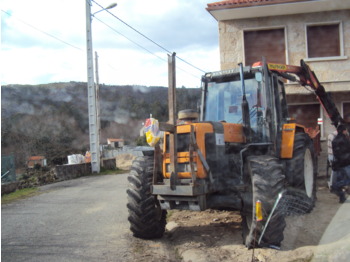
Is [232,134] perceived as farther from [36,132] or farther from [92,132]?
[36,132]

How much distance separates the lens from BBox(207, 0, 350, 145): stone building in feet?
39.9

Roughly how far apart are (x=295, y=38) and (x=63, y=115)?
3857 cm

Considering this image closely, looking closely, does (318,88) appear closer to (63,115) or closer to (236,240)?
(236,240)

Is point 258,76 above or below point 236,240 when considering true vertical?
above

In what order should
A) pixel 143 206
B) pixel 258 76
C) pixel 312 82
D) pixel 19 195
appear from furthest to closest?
pixel 19 195
pixel 312 82
pixel 258 76
pixel 143 206

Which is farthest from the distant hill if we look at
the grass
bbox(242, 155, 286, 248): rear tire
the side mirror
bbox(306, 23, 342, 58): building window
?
bbox(242, 155, 286, 248): rear tire

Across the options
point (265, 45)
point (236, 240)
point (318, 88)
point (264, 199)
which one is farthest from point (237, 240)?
point (265, 45)

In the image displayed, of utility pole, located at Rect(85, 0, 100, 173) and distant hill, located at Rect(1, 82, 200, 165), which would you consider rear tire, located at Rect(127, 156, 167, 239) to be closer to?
utility pole, located at Rect(85, 0, 100, 173)

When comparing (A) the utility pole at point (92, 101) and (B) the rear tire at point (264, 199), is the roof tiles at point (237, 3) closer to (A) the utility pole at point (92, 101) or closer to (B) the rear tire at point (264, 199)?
(A) the utility pole at point (92, 101)

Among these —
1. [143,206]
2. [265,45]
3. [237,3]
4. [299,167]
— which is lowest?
[143,206]

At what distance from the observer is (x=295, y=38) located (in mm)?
12477

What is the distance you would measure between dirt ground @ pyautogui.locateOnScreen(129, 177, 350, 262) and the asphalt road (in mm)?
535

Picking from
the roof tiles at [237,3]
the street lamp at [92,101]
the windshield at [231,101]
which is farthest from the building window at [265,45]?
the street lamp at [92,101]

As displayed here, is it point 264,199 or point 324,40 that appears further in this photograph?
point 324,40
